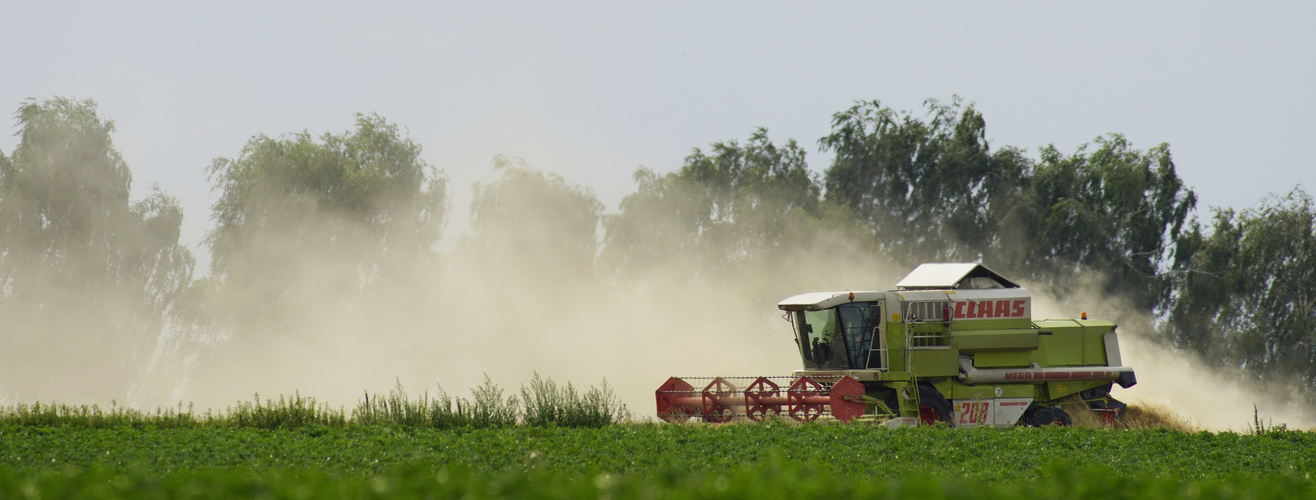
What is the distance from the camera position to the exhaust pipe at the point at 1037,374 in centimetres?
1981

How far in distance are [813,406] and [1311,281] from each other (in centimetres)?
3463

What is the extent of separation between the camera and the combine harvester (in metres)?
19.3

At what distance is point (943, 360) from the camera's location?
19.6 meters

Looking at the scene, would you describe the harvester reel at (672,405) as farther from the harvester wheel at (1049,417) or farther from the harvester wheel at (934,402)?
the harvester wheel at (1049,417)

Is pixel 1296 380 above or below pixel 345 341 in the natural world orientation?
below

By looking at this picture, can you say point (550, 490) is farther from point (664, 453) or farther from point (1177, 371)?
point (1177, 371)

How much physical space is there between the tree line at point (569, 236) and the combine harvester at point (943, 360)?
2381cm

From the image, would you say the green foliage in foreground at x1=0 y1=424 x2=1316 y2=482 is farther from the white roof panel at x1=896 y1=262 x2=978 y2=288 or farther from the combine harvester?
the white roof panel at x1=896 y1=262 x2=978 y2=288

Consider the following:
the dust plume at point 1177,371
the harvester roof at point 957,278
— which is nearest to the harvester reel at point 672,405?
the harvester roof at point 957,278

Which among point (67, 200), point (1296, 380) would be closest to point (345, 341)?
point (67, 200)

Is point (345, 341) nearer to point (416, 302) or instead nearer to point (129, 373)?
point (416, 302)

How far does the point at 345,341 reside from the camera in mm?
43719

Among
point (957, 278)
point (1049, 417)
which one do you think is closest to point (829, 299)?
point (957, 278)

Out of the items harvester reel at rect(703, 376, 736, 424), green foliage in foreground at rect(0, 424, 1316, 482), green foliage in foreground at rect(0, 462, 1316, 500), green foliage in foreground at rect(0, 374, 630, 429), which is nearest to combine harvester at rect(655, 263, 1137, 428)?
harvester reel at rect(703, 376, 736, 424)
